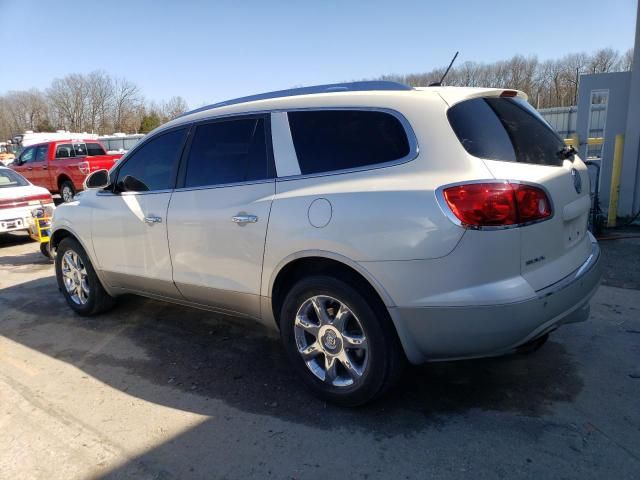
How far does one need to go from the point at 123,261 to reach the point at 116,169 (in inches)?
32.2

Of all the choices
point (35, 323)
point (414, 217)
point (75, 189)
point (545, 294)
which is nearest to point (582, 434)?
point (545, 294)

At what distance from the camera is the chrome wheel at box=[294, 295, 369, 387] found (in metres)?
2.92

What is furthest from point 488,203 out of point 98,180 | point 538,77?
point 538,77

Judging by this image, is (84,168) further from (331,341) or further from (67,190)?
(331,341)

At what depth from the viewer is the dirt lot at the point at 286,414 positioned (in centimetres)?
255

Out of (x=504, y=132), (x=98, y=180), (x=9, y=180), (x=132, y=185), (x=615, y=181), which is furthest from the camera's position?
(x=9, y=180)

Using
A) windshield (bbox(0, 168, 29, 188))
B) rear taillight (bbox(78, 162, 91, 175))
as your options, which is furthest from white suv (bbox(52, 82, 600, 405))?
rear taillight (bbox(78, 162, 91, 175))

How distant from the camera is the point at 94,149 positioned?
616 inches

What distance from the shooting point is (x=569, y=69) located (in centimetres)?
3853

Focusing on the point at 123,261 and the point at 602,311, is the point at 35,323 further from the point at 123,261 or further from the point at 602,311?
the point at 602,311

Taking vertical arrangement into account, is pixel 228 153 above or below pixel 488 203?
above

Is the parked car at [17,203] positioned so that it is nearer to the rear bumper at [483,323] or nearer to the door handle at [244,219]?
the door handle at [244,219]

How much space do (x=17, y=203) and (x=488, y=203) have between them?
890 cm

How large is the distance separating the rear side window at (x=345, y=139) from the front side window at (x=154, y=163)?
1.19m
